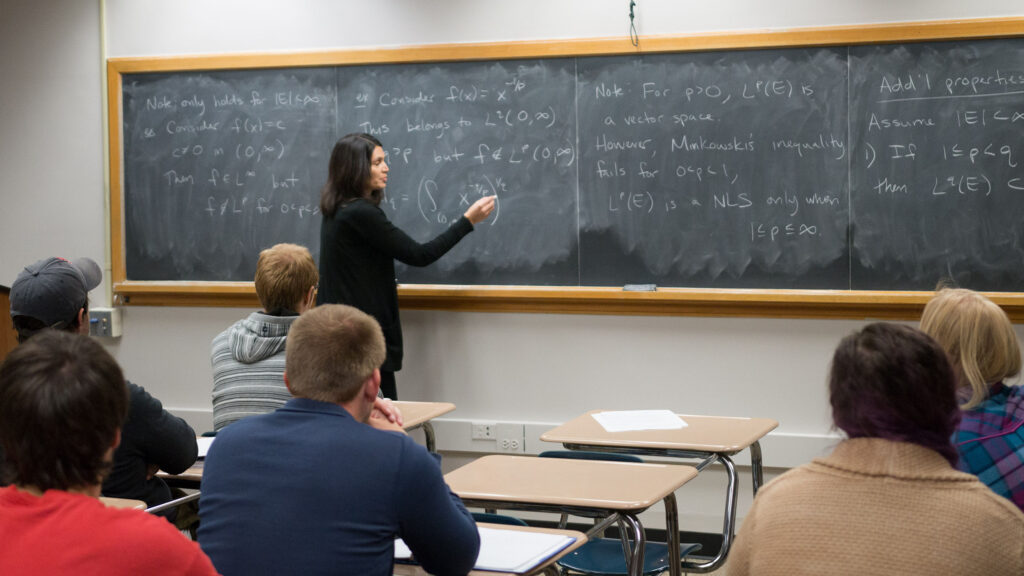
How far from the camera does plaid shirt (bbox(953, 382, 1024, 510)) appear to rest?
2189 mm

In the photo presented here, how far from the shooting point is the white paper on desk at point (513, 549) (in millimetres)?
2135

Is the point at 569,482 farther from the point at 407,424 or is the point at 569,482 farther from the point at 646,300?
the point at 646,300

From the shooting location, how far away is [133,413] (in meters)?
2.64

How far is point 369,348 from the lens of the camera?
2.07 m

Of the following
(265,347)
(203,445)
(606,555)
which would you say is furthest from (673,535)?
(203,445)

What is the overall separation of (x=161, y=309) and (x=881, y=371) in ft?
14.0

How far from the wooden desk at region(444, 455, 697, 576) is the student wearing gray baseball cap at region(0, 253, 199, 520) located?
2.41 ft

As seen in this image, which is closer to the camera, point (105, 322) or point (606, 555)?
point (606, 555)

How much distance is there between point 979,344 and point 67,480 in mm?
1804

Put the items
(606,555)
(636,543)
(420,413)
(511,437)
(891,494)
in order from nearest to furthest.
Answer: (891,494)
(636,543)
(606,555)
(420,413)
(511,437)

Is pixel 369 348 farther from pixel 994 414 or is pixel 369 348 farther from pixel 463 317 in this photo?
pixel 463 317

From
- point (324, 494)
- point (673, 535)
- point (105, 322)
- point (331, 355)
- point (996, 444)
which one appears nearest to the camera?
point (324, 494)

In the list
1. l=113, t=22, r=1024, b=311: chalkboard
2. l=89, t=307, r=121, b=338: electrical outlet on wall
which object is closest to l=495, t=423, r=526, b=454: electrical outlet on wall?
l=113, t=22, r=1024, b=311: chalkboard

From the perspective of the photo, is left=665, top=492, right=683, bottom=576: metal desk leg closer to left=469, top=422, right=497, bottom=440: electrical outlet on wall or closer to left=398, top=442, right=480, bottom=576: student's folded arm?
left=398, top=442, right=480, bottom=576: student's folded arm
